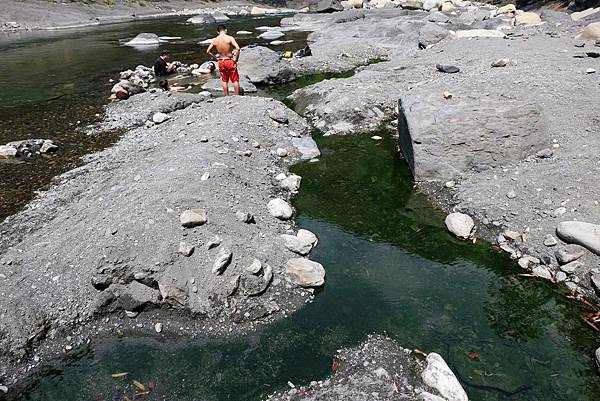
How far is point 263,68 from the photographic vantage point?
2036 centimetres

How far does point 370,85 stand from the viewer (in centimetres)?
1599

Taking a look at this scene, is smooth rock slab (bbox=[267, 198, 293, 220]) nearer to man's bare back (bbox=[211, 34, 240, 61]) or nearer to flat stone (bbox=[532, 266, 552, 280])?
flat stone (bbox=[532, 266, 552, 280])

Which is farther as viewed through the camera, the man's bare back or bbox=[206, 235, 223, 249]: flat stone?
the man's bare back

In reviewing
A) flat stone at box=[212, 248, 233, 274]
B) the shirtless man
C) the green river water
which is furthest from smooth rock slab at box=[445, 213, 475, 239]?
the shirtless man

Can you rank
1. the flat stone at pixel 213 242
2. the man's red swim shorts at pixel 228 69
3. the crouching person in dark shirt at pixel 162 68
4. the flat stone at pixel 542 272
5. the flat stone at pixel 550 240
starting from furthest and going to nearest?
1. the crouching person in dark shirt at pixel 162 68
2. the man's red swim shorts at pixel 228 69
3. the flat stone at pixel 550 240
4. the flat stone at pixel 542 272
5. the flat stone at pixel 213 242

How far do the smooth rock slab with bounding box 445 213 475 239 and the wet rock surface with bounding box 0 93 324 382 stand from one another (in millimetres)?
3111

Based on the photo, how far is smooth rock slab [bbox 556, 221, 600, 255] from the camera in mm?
7156

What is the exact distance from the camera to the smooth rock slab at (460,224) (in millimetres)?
8359

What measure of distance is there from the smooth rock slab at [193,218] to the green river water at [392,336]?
2.13 meters

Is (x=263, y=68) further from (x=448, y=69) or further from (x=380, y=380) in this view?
(x=380, y=380)

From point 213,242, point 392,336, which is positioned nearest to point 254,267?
point 213,242

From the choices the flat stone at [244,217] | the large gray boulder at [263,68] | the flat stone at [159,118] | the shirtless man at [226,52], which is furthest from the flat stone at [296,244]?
the large gray boulder at [263,68]

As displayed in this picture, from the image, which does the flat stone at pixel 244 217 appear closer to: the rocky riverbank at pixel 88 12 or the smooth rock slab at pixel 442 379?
the smooth rock slab at pixel 442 379

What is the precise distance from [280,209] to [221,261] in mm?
2351
